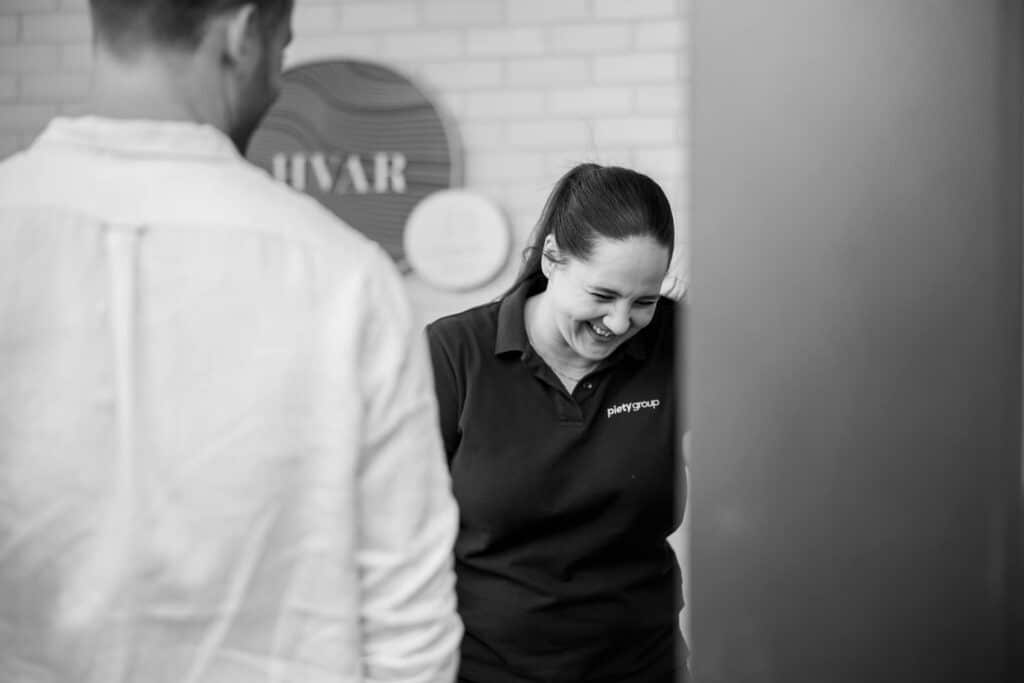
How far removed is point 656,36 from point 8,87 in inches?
75.0

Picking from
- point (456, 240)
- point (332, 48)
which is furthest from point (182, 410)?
point (332, 48)

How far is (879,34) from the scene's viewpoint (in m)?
0.90

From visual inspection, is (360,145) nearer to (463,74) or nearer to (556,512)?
(463,74)

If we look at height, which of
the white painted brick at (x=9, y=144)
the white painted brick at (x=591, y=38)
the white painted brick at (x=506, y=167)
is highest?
the white painted brick at (x=591, y=38)

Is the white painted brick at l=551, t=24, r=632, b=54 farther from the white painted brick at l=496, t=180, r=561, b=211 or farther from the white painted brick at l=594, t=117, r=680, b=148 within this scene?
the white painted brick at l=496, t=180, r=561, b=211

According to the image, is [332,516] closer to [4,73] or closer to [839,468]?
[839,468]

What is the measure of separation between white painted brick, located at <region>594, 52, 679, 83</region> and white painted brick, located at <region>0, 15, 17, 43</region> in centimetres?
173

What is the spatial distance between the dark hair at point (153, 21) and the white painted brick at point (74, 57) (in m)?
2.68

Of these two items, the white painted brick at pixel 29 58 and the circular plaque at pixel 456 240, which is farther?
the white painted brick at pixel 29 58

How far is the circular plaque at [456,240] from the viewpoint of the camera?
10.6 ft

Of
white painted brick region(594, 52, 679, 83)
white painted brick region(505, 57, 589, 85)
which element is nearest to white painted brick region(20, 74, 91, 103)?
white painted brick region(505, 57, 589, 85)

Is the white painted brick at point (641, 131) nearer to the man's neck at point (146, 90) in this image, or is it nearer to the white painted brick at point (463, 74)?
the white painted brick at point (463, 74)

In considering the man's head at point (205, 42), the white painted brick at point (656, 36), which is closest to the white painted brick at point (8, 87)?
the white painted brick at point (656, 36)

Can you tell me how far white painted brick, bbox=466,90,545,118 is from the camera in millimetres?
3229
